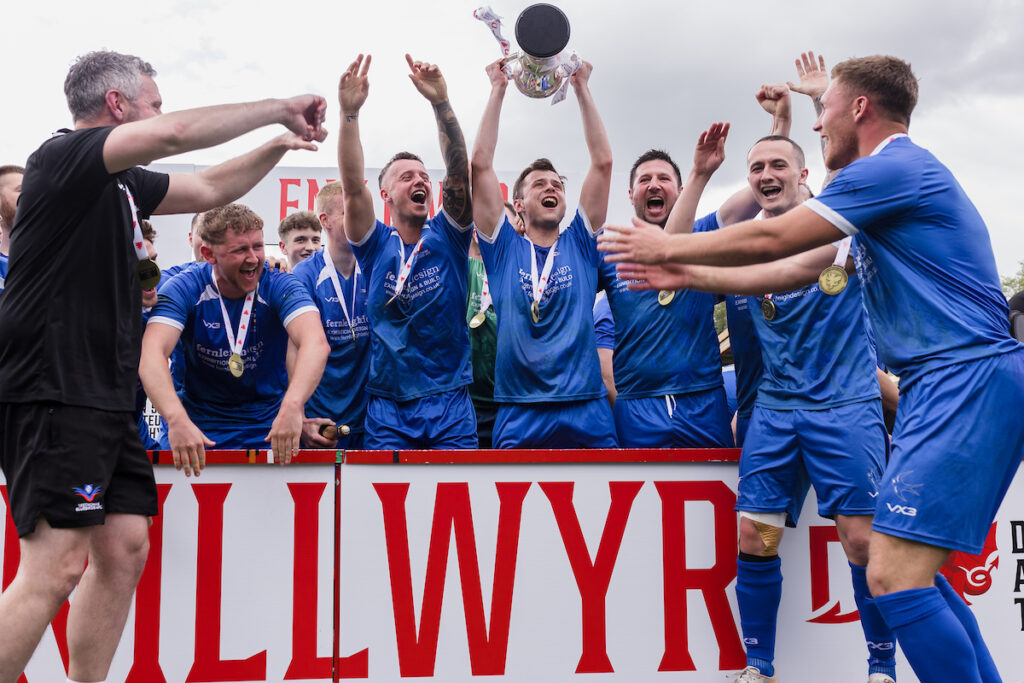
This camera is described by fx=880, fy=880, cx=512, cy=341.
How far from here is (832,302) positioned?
13.9 ft

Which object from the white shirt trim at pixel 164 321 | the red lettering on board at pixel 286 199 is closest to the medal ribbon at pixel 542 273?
the white shirt trim at pixel 164 321

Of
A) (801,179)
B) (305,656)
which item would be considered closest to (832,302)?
(801,179)

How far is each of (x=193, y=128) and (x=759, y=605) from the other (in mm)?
3120

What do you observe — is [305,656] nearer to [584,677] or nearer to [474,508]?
[474,508]

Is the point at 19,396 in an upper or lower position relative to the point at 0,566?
upper

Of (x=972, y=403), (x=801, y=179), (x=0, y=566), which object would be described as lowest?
(x=0, y=566)

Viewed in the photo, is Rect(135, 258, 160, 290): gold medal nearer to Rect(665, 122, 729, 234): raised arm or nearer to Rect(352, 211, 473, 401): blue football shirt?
Rect(352, 211, 473, 401): blue football shirt

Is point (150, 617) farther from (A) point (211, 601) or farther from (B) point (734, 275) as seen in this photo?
(B) point (734, 275)

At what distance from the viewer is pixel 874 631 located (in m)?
3.97

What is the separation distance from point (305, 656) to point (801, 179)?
135 inches

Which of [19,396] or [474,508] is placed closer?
[19,396]

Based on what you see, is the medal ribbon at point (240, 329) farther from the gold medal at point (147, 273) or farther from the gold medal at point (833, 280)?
the gold medal at point (833, 280)

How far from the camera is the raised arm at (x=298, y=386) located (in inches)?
152

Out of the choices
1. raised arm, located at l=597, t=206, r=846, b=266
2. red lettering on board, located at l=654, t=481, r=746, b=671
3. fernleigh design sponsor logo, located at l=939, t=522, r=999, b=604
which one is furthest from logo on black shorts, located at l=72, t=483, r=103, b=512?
fernleigh design sponsor logo, located at l=939, t=522, r=999, b=604
